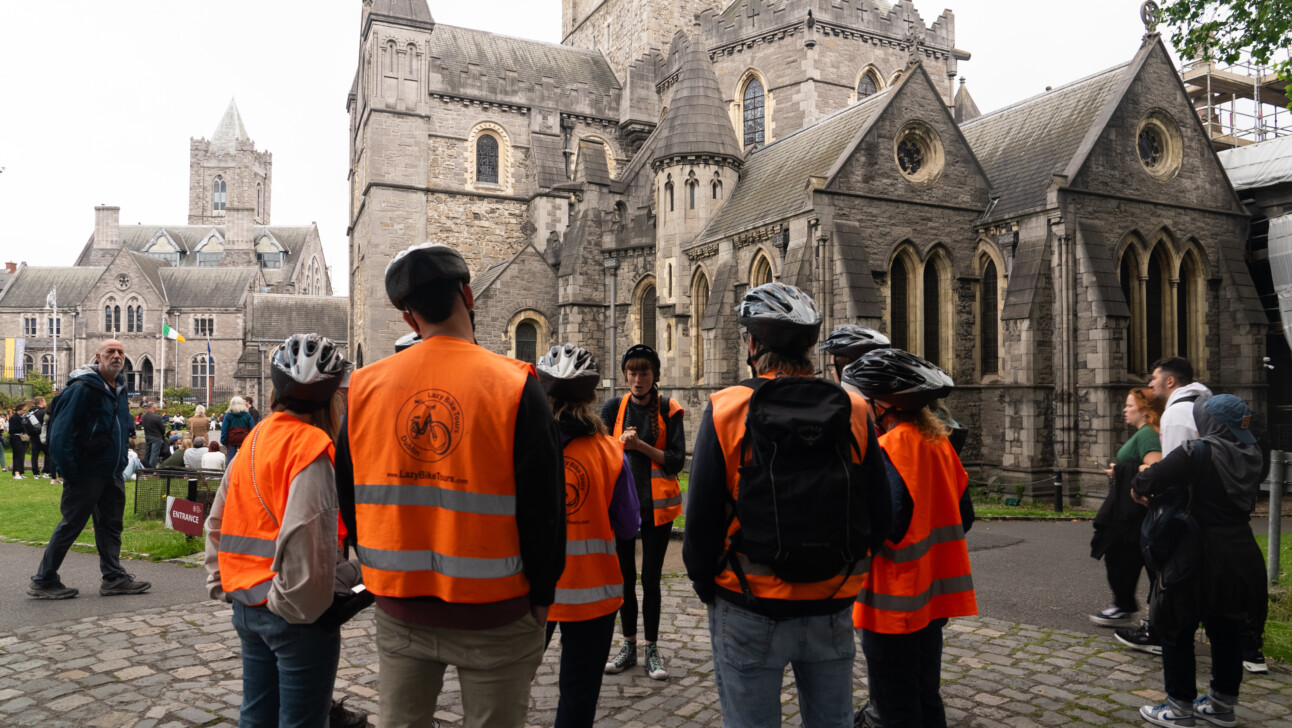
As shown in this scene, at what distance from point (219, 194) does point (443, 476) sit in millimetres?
94613

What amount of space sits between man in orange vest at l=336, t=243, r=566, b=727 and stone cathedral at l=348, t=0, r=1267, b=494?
1425cm

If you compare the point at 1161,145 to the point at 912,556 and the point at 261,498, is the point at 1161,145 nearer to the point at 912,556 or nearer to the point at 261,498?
the point at 912,556

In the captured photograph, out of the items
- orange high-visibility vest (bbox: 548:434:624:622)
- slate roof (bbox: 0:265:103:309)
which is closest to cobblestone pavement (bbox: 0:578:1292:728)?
orange high-visibility vest (bbox: 548:434:624:622)

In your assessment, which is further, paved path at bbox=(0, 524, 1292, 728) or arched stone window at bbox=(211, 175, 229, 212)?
arched stone window at bbox=(211, 175, 229, 212)

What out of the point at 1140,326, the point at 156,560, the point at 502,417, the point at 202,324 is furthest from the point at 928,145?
the point at 202,324

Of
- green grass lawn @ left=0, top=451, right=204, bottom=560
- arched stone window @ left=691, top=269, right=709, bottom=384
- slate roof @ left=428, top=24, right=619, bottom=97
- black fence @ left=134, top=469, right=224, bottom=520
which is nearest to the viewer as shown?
green grass lawn @ left=0, top=451, right=204, bottom=560

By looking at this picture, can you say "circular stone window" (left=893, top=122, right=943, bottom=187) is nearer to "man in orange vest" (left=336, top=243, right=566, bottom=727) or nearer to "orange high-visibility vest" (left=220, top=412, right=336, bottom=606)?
"orange high-visibility vest" (left=220, top=412, right=336, bottom=606)

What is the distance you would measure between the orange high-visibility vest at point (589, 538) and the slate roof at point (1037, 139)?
15.7 meters

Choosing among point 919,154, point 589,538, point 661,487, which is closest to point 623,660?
point 661,487

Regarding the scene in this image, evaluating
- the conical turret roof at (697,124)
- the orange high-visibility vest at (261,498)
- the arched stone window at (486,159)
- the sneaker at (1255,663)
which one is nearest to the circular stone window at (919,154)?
the conical turret roof at (697,124)

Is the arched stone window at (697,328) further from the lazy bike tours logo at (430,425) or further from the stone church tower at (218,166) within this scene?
the stone church tower at (218,166)

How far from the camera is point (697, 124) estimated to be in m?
21.8

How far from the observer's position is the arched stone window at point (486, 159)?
3059 cm

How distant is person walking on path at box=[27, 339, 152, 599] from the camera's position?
265 inches
